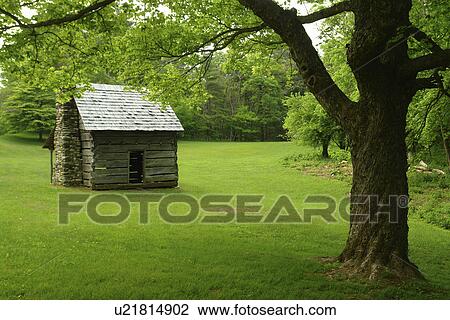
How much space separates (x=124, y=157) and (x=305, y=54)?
1688cm

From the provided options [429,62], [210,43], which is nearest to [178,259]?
[210,43]

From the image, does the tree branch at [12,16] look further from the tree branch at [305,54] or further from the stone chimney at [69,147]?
the stone chimney at [69,147]

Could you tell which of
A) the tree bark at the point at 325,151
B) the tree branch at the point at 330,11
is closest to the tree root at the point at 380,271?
the tree branch at the point at 330,11

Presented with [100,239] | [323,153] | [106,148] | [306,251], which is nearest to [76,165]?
[106,148]

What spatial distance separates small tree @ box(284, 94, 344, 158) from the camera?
33719 mm

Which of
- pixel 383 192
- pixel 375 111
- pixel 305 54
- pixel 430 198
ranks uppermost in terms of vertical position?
pixel 305 54

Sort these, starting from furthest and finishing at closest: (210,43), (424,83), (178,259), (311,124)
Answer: (311,124), (210,43), (178,259), (424,83)

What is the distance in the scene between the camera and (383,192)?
329 inches

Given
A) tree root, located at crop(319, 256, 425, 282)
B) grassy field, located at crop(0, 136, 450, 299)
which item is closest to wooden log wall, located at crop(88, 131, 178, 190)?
grassy field, located at crop(0, 136, 450, 299)

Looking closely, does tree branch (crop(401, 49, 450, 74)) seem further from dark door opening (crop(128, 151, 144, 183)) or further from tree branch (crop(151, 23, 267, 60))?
dark door opening (crop(128, 151, 144, 183))

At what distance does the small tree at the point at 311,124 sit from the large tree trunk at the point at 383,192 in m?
24.4

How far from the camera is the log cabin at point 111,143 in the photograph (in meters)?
23.4

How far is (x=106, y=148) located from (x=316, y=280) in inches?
683

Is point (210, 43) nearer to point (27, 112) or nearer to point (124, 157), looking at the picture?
point (124, 157)
